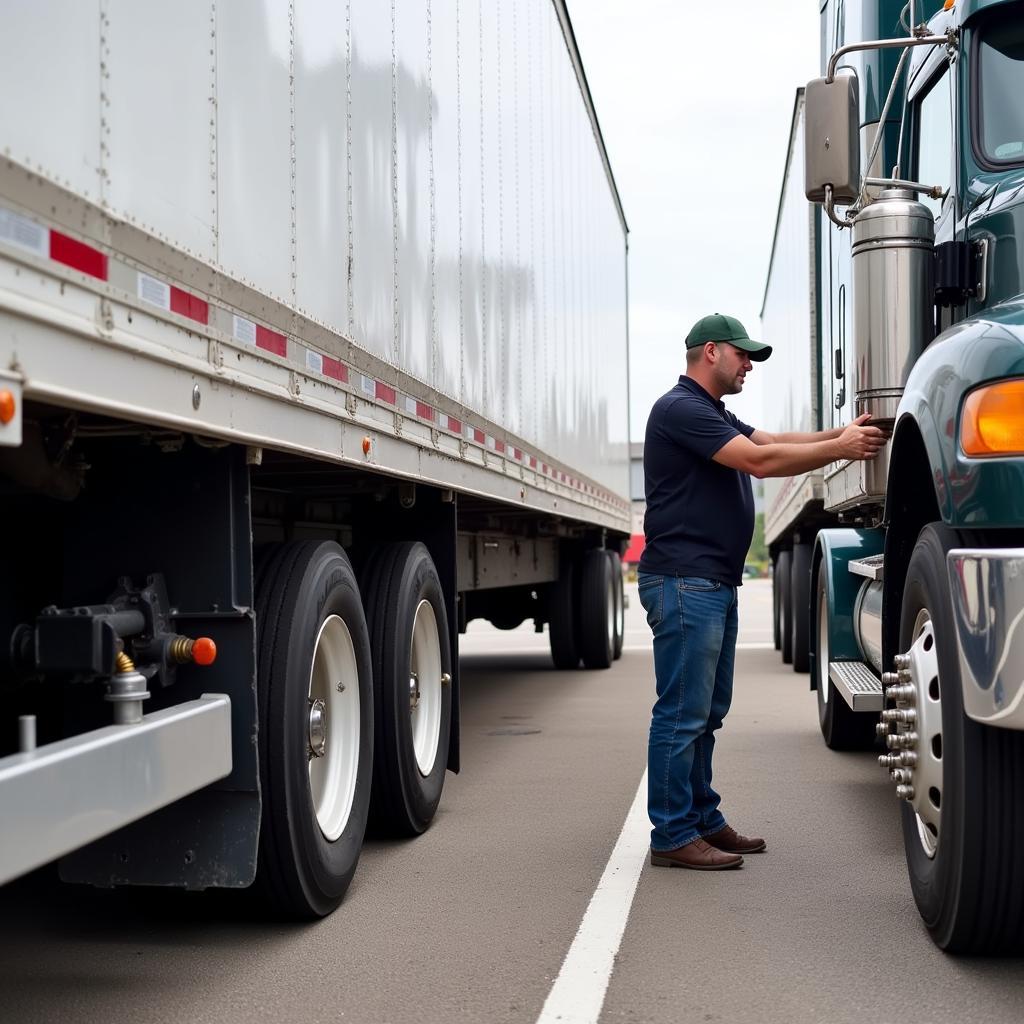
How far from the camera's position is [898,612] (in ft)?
15.6

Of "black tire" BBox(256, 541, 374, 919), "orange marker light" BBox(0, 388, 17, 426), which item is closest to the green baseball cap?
"black tire" BBox(256, 541, 374, 919)

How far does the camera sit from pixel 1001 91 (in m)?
4.59

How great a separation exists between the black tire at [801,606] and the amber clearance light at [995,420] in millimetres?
9072

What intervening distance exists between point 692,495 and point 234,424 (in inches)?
85.1

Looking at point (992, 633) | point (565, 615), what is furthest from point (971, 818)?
point (565, 615)

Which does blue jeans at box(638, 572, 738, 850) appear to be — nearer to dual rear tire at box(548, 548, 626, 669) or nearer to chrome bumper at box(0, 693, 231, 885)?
chrome bumper at box(0, 693, 231, 885)

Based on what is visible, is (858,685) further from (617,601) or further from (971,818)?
(617,601)

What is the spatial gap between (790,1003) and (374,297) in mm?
2745

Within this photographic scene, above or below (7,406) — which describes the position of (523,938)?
below

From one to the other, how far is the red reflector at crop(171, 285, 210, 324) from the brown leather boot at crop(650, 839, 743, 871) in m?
2.75

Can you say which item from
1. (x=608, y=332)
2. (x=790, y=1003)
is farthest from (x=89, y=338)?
(x=608, y=332)

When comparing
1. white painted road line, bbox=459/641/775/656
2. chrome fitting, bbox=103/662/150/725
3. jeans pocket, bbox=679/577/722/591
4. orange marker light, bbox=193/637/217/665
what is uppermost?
jeans pocket, bbox=679/577/722/591

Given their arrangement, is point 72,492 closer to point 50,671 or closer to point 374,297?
point 50,671

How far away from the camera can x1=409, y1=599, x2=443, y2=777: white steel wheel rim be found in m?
5.91
